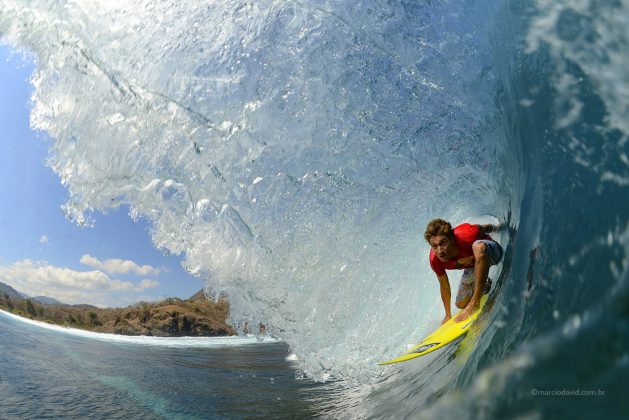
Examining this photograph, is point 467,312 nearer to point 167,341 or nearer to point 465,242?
point 465,242

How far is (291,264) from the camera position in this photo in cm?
691

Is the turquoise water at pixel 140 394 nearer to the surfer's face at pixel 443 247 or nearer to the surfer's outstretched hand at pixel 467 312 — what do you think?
the surfer's outstretched hand at pixel 467 312

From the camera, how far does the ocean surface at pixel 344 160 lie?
7.45ft

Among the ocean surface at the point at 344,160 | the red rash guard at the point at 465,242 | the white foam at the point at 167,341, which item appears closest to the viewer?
the ocean surface at the point at 344,160

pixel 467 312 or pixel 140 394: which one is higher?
pixel 467 312

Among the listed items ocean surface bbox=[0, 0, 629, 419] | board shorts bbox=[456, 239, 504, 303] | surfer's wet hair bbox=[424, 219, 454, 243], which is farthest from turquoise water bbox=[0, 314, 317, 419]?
surfer's wet hair bbox=[424, 219, 454, 243]

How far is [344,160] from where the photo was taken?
21.9 ft

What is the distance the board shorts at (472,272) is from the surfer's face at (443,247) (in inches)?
11.6

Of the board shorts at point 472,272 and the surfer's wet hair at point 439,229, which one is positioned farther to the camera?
the board shorts at point 472,272

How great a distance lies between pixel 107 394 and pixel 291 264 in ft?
13.3

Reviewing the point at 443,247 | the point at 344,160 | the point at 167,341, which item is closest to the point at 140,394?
the point at 344,160

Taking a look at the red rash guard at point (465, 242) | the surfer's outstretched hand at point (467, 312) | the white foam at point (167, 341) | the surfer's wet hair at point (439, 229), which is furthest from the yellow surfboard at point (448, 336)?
the white foam at point (167, 341)

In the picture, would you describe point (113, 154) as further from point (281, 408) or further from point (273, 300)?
point (281, 408)

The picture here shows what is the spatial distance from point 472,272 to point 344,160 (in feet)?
8.54
